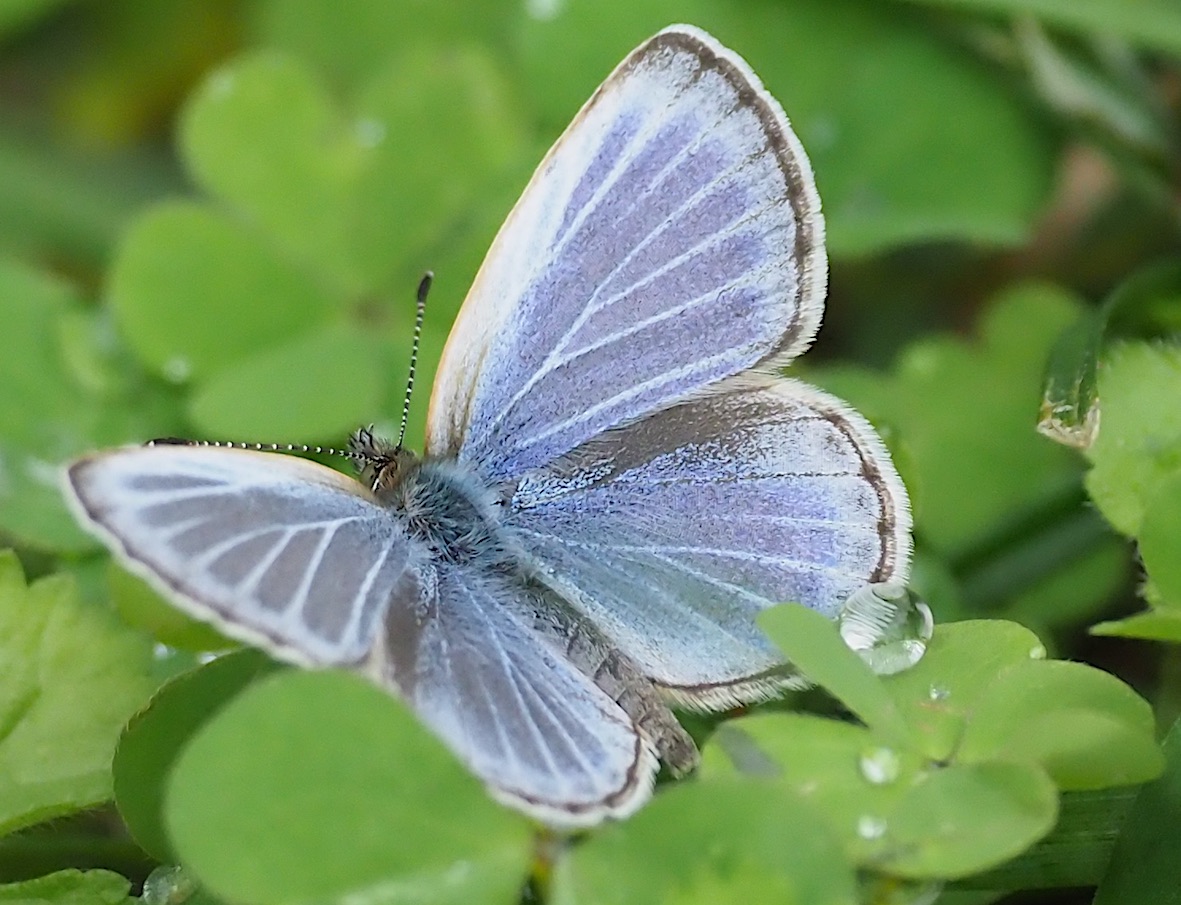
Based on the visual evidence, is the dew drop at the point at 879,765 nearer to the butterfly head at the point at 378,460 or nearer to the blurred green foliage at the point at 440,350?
the blurred green foliage at the point at 440,350

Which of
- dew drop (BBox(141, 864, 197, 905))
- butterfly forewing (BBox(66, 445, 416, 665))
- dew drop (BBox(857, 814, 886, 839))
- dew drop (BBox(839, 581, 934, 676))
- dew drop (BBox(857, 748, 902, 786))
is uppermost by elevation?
butterfly forewing (BBox(66, 445, 416, 665))

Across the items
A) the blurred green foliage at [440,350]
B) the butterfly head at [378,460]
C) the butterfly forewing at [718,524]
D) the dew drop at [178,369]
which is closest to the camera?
the blurred green foliage at [440,350]

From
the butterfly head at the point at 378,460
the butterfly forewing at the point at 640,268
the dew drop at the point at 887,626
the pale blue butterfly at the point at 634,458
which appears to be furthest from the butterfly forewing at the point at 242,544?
the dew drop at the point at 887,626

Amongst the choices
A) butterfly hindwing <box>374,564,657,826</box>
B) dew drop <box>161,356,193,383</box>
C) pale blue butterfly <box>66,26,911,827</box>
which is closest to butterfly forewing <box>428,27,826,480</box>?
pale blue butterfly <box>66,26,911,827</box>

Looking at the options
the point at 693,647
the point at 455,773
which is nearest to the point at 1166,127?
the point at 693,647

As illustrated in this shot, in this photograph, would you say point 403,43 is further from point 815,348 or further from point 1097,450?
point 1097,450

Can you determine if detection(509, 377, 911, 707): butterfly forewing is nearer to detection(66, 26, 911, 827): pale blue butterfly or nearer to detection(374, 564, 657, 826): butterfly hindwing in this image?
detection(66, 26, 911, 827): pale blue butterfly
